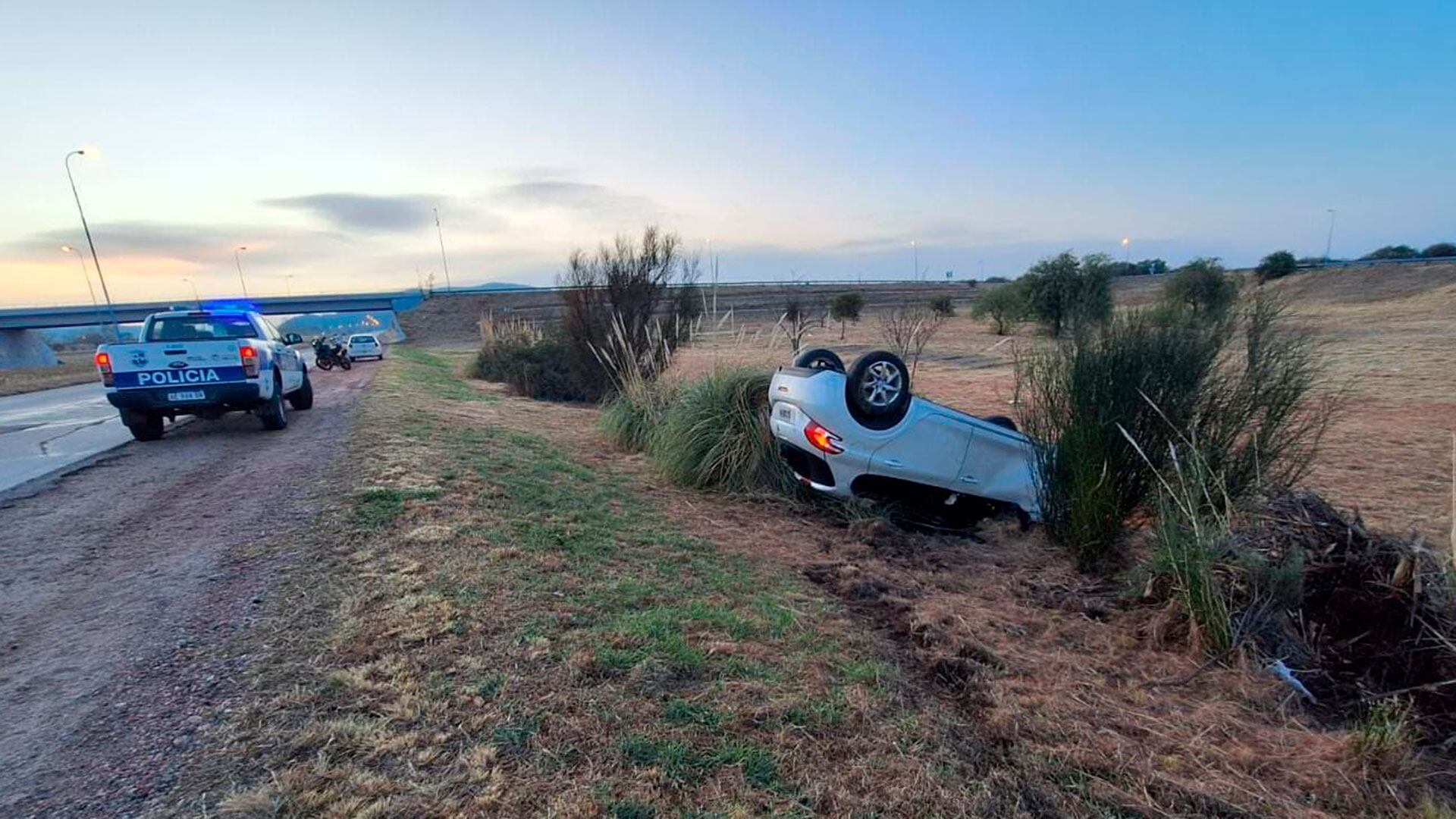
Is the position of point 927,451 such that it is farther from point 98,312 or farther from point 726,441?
point 98,312

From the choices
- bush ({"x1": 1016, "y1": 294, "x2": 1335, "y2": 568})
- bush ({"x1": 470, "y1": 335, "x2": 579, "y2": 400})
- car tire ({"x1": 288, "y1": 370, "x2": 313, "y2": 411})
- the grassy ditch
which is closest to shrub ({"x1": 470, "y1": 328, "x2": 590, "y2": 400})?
bush ({"x1": 470, "y1": 335, "x2": 579, "y2": 400})

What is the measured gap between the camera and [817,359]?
6.27 m

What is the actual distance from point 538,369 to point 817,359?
12552mm

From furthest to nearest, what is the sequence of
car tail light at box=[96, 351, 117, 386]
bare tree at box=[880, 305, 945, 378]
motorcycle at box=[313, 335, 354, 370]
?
motorcycle at box=[313, 335, 354, 370] → car tail light at box=[96, 351, 117, 386] → bare tree at box=[880, 305, 945, 378]

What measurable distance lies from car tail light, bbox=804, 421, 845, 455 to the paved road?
733 centimetres

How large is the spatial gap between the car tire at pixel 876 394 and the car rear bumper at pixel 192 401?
8.00 m

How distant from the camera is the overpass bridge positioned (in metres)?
51.9

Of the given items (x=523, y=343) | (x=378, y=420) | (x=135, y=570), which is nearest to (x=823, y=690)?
(x=135, y=570)

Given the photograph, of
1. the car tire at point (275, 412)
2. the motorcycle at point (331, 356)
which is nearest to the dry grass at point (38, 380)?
the motorcycle at point (331, 356)

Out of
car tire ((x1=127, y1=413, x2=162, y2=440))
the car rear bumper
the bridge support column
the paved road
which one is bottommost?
the bridge support column

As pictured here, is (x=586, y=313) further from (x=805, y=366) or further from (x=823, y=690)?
(x=823, y=690)

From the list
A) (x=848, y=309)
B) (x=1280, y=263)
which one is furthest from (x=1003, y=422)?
(x=1280, y=263)

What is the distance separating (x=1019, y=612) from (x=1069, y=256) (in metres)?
37.4

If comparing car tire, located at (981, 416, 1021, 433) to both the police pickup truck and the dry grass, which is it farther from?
the dry grass
